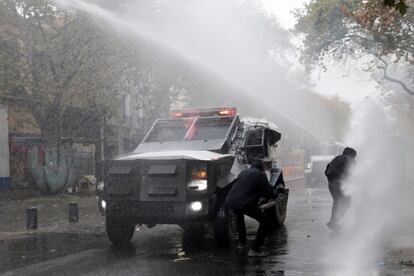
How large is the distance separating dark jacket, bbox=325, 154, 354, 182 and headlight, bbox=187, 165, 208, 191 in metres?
3.30

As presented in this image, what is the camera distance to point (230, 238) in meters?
9.62

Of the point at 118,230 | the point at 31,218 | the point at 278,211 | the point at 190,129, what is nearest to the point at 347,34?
the point at 278,211

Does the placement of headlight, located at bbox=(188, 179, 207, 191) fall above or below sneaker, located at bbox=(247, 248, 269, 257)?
above

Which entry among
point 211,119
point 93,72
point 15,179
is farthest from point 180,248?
point 15,179

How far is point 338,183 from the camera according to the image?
1117cm

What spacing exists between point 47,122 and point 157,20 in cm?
670

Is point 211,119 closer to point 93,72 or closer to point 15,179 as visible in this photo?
point 93,72

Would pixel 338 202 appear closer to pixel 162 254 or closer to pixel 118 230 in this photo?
pixel 162 254

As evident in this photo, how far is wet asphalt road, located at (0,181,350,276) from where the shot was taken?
308 inches

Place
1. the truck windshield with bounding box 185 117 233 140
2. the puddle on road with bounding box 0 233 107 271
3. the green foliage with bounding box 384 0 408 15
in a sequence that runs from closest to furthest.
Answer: the green foliage with bounding box 384 0 408 15 < the puddle on road with bounding box 0 233 107 271 < the truck windshield with bounding box 185 117 233 140

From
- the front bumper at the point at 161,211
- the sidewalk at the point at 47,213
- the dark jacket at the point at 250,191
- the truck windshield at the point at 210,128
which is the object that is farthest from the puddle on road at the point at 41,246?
the dark jacket at the point at 250,191

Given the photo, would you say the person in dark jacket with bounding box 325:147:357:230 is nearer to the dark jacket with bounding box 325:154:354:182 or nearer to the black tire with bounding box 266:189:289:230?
the dark jacket with bounding box 325:154:354:182

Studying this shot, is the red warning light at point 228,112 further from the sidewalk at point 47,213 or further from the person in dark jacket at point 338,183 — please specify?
the sidewalk at point 47,213

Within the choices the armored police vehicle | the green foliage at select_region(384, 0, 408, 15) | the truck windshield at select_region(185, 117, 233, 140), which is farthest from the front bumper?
the green foliage at select_region(384, 0, 408, 15)
